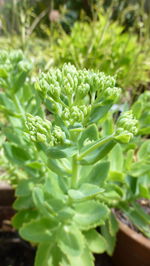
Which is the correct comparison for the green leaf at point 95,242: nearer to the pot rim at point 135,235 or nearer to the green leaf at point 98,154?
the pot rim at point 135,235

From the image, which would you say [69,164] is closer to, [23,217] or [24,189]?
[24,189]

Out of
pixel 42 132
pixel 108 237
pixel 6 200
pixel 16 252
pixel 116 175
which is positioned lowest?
pixel 16 252

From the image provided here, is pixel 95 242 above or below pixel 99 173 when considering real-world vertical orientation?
below

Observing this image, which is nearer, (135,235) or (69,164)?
(69,164)

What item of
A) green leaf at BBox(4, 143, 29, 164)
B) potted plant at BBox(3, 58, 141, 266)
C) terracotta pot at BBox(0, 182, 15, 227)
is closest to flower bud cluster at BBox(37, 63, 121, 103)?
potted plant at BBox(3, 58, 141, 266)

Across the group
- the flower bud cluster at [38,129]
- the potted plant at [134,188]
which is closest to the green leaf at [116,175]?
the potted plant at [134,188]

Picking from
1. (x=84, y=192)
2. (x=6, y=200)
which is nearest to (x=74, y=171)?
(x=84, y=192)
